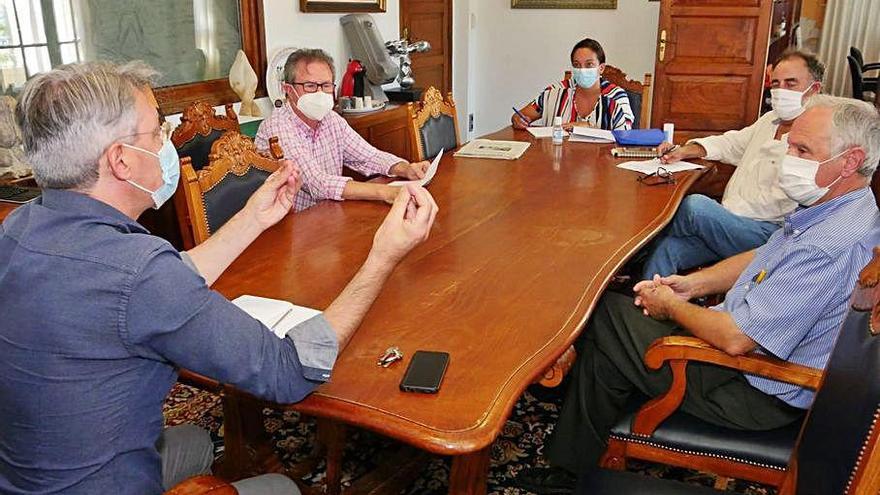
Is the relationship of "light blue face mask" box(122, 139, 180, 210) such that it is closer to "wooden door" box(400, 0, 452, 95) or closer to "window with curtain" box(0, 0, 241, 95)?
"window with curtain" box(0, 0, 241, 95)

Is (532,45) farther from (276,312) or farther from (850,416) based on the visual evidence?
(850,416)

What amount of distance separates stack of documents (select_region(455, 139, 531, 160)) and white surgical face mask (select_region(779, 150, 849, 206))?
135cm

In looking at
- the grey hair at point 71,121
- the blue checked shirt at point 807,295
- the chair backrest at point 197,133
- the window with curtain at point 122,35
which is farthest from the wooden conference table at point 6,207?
the blue checked shirt at point 807,295

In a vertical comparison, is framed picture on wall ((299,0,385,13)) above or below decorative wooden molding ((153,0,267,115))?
above

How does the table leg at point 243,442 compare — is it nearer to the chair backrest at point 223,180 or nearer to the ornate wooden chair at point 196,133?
the chair backrest at point 223,180

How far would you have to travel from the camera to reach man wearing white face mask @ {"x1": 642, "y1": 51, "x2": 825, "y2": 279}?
2736 millimetres

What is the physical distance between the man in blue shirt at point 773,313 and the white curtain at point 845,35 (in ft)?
19.7

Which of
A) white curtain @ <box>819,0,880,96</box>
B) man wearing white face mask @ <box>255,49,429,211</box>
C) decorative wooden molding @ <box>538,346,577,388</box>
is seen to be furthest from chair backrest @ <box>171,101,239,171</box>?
white curtain @ <box>819,0,880,96</box>

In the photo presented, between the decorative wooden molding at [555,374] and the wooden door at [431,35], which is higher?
the wooden door at [431,35]

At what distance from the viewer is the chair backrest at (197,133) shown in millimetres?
2695

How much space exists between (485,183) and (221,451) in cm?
125

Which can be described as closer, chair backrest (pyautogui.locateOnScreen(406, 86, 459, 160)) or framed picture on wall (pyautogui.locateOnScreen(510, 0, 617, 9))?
chair backrest (pyautogui.locateOnScreen(406, 86, 459, 160))

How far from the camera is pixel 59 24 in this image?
2818mm

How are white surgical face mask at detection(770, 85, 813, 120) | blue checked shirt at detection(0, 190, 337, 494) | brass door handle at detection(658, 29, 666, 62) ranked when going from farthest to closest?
brass door handle at detection(658, 29, 666, 62) < white surgical face mask at detection(770, 85, 813, 120) < blue checked shirt at detection(0, 190, 337, 494)
